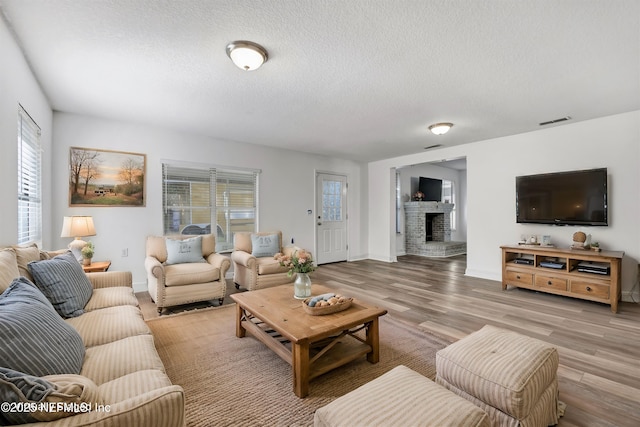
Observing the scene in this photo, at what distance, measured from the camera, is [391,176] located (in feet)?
21.5

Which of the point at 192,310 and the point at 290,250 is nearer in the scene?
the point at 192,310

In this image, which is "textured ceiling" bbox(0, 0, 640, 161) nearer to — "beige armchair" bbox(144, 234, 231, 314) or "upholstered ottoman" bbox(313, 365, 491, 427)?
"beige armchair" bbox(144, 234, 231, 314)

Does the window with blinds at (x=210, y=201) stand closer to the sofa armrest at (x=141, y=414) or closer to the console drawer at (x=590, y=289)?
the sofa armrest at (x=141, y=414)

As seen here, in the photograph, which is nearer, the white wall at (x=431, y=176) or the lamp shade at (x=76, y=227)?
the lamp shade at (x=76, y=227)

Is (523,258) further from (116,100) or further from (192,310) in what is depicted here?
(116,100)

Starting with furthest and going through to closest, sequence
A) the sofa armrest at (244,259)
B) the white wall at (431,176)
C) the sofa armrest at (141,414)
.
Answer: the white wall at (431,176) < the sofa armrest at (244,259) < the sofa armrest at (141,414)

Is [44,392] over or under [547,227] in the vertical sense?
under

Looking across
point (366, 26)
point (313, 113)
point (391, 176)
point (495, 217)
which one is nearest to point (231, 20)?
point (366, 26)

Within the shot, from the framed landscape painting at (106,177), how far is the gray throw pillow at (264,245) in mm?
1715

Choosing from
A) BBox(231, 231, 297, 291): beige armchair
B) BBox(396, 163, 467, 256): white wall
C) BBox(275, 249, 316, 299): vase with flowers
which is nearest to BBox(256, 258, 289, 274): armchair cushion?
BBox(231, 231, 297, 291): beige armchair

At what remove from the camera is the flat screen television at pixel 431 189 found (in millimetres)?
7941

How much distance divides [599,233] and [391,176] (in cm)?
363

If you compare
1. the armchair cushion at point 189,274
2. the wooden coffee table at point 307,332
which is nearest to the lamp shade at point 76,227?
the armchair cushion at point 189,274

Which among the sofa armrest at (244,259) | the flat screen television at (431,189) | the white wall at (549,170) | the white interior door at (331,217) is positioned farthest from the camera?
the flat screen television at (431,189)
